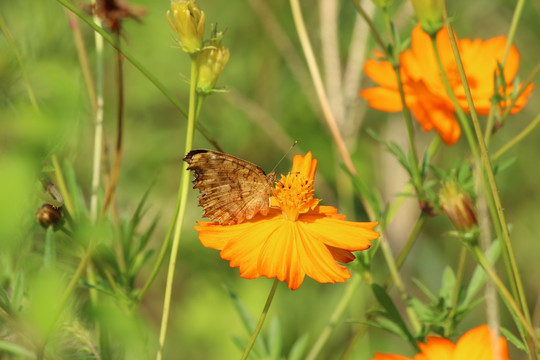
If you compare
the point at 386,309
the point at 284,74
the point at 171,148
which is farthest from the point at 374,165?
the point at 386,309

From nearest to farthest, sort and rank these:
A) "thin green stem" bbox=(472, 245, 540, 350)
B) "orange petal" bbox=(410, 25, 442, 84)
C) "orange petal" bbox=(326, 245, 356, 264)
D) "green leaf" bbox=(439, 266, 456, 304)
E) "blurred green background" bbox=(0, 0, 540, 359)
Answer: "thin green stem" bbox=(472, 245, 540, 350) → "orange petal" bbox=(326, 245, 356, 264) → "green leaf" bbox=(439, 266, 456, 304) → "orange petal" bbox=(410, 25, 442, 84) → "blurred green background" bbox=(0, 0, 540, 359)

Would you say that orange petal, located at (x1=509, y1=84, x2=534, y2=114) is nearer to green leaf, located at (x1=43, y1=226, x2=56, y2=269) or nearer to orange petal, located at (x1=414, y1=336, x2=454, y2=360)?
orange petal, located at (x1=414, y1=336, x2=454, y2=360)

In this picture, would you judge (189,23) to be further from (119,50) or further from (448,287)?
(448,287)

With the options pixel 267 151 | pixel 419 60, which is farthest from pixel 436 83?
pixel 267 151

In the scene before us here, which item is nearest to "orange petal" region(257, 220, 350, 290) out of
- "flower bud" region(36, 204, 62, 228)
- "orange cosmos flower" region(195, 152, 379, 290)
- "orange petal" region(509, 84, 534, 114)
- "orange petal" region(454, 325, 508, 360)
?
"orange cosmos flower" region(195, 152, 379, 290)

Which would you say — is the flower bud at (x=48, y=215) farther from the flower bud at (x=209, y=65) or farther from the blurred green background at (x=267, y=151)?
the blurred green background at (x=267, y=151)

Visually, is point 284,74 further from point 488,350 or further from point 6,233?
point 6,233
